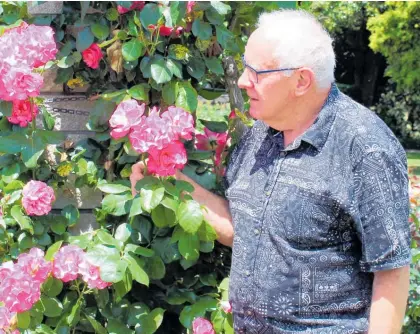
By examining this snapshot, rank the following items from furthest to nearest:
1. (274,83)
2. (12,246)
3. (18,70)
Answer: (12,246)
(18,70)
(274,83)

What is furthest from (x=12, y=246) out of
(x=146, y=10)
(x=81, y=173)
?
(x=146, y=10)

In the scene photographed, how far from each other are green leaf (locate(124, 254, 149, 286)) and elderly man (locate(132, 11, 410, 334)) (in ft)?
1.03

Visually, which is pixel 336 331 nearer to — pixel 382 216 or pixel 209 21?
pixel 382 216

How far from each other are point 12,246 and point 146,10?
94cm

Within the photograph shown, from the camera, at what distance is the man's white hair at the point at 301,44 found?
185 cm

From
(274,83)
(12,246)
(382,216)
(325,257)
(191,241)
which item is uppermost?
(274,83)

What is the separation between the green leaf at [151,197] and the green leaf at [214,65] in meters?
0.50

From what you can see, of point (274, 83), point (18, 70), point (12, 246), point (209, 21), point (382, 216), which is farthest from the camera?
point (12, 246)

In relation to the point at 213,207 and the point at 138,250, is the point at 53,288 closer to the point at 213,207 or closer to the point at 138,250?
the point at 138,250

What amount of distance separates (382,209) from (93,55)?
1.10 m

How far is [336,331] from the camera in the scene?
187 centimetres

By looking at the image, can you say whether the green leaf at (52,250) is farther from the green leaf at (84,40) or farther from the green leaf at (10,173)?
the green leaf at (84,40)

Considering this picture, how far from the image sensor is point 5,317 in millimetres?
2207

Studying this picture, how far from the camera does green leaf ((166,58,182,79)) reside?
2248 millimetres
